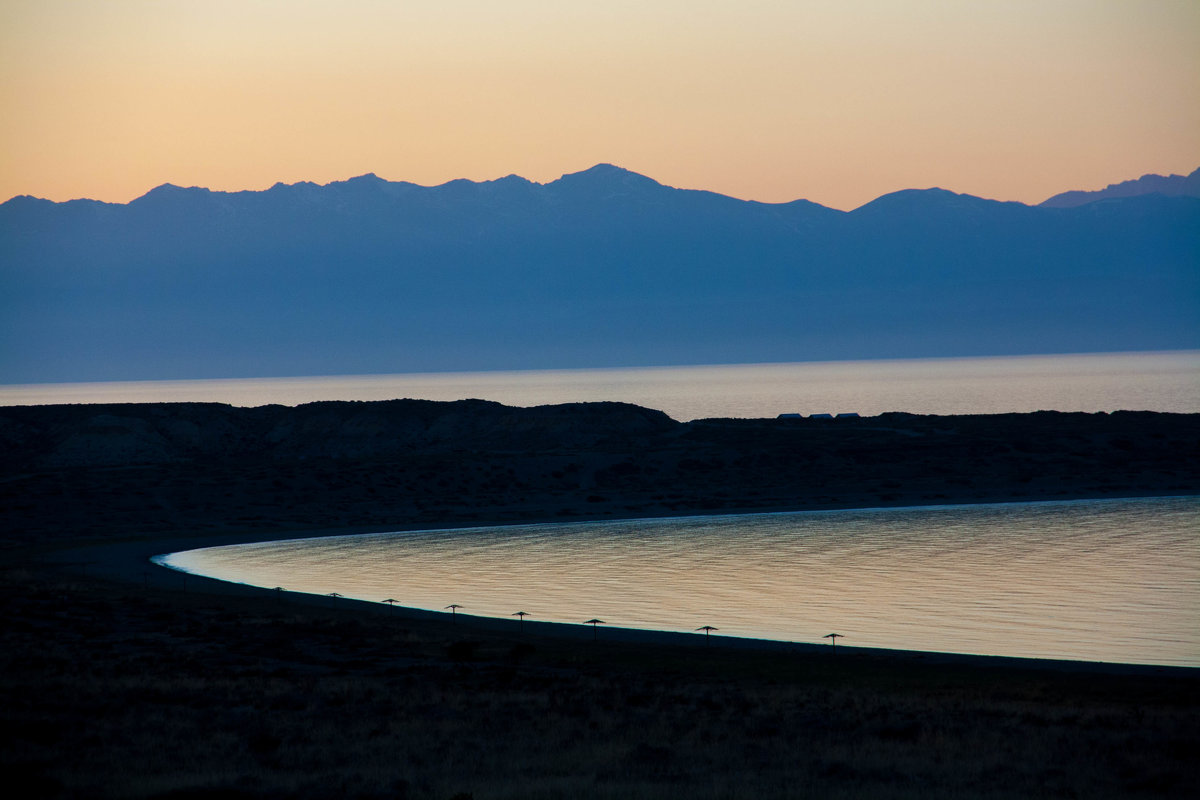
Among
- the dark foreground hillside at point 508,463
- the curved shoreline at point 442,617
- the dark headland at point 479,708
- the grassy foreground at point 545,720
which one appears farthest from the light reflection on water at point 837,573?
the dark foreground hillside at point 508,463

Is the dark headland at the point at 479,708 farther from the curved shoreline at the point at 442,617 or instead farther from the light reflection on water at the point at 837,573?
the light reflection on water at the point at 837,573

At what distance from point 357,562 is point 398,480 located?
31720mm

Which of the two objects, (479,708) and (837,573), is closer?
(479,708)

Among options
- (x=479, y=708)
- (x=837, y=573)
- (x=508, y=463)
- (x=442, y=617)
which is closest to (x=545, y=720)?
(x=479, y=708)

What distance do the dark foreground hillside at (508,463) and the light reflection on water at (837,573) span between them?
361 inches

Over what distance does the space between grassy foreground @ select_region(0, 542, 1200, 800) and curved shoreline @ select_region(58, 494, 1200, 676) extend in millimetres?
559

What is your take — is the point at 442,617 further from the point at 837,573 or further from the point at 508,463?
the point at 508,463

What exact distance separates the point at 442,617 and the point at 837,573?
1752 cm

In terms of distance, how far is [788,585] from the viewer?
47.4m

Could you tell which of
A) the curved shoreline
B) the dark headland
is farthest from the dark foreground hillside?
the dark headland

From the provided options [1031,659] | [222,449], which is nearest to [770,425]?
[222,449]

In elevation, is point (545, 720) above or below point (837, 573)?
below

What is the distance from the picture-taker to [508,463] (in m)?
94.8

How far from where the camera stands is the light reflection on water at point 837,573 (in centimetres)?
3694
